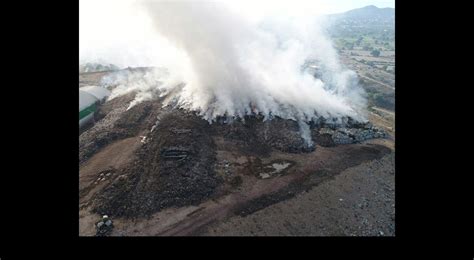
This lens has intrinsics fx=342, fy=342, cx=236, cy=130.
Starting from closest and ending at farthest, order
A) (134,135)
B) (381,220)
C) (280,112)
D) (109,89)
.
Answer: (381,220) → (134,135) → (280,112) → (109,89)

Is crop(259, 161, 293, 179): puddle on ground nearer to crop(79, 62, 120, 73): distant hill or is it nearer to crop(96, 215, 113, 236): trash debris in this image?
crop(96, 215, 113, 236): trash debris

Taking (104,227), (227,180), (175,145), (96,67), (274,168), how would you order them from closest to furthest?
(104,227), (227,180), (274,168), (175,145), (96,67)

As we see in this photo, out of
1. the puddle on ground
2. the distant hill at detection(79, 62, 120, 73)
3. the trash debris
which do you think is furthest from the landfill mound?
the distant hill at detection(79, 62, 120, 73)

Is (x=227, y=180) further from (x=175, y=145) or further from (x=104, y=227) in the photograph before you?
(x=104, y=227)

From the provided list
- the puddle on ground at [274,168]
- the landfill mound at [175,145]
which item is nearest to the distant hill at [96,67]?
the landfill mound at [175,145]

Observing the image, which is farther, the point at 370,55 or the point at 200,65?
the point at 370,55

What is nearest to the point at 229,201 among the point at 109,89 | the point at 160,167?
the point at 160,167

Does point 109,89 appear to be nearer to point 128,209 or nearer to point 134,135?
point 134,135

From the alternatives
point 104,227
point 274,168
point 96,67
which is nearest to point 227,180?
point 274,168
